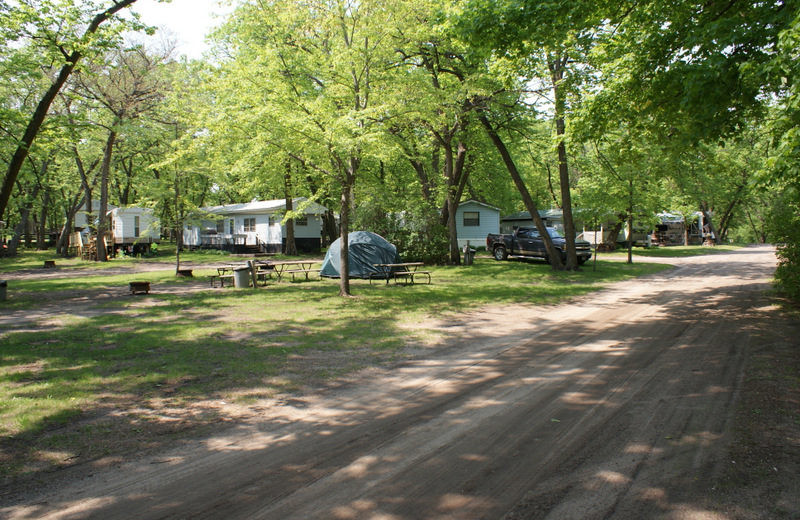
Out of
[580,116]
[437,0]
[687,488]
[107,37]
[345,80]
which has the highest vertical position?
[437,0]

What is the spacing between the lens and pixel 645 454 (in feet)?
12.7

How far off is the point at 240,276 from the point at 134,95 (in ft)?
49.2

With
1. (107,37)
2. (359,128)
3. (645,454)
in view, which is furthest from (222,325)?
(107,37)

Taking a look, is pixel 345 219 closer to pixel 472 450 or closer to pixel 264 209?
pixel 472 450

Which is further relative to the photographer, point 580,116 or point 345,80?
point 345,80

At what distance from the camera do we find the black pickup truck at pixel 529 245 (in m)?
21.6

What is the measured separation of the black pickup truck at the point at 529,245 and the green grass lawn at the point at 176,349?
6374mm

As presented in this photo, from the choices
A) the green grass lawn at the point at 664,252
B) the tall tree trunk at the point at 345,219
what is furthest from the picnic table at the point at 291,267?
the green grass lawn at the point at 664,252

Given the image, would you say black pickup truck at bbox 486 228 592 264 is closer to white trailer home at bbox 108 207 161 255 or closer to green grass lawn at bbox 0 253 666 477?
green grass lawn at bbox 0 253 666 477

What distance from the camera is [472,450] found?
4.03 meters

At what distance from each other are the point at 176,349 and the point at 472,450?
5.58 meters

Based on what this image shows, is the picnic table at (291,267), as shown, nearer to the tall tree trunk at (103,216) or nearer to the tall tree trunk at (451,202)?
the tall tree trunk at (451,202)

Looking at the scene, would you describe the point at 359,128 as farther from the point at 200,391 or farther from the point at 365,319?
the point at 200,391

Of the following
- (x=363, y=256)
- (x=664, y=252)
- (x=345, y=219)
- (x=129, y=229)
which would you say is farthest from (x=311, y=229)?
(x=664, y=252)
